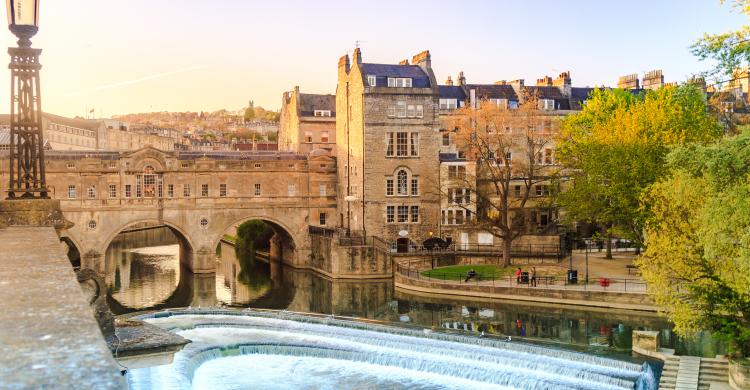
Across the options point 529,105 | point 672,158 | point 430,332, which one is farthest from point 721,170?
point 529,105

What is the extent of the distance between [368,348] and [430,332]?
3245 millimetres

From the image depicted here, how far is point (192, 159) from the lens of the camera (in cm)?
6159

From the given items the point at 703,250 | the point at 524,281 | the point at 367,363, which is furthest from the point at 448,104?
the point at 703,250

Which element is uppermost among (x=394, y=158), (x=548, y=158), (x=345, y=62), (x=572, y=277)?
(x=345, y=62)

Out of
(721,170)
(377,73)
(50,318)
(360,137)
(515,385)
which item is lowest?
(515,385)

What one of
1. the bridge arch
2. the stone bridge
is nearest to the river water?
the bridge arch

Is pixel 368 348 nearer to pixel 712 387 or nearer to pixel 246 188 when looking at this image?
pixel 712 387

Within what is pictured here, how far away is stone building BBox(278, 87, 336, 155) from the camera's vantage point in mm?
78812

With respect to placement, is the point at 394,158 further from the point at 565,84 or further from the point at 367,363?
the point at 367,363

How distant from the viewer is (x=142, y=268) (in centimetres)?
6488

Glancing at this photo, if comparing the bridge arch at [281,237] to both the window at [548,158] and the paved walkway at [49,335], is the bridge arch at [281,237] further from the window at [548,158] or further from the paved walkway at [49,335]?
the paved walkway at [49,335]

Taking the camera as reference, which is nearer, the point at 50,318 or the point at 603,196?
the point at 50,318

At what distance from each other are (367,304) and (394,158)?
16.6 metres

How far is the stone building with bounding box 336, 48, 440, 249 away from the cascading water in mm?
26066
